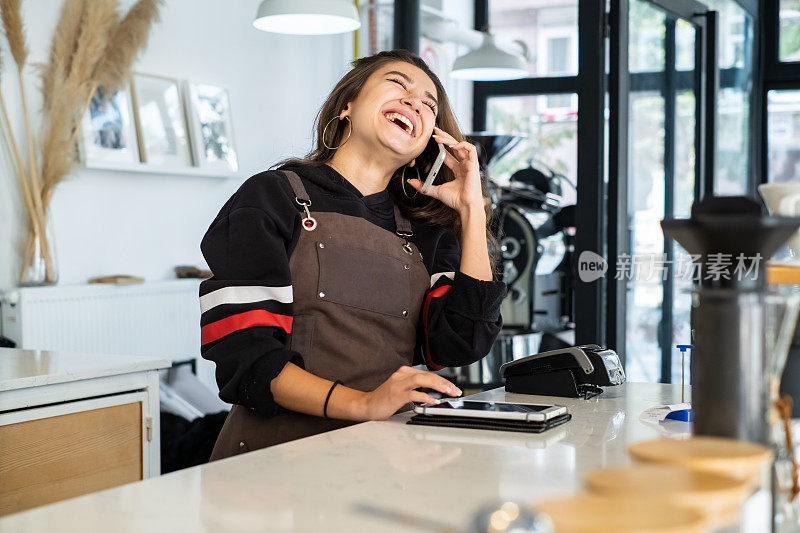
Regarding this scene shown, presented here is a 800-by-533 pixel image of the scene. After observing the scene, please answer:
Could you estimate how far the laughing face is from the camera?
203cm

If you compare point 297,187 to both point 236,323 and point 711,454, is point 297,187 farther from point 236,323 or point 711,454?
point 711,454

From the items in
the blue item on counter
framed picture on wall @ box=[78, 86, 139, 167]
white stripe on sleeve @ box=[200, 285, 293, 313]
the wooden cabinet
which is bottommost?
the wooden cabinet

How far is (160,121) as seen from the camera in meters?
4.44

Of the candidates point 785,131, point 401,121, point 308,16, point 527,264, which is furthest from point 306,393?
point 785,131

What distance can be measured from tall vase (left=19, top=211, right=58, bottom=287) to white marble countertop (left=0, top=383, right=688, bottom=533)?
8.99ft

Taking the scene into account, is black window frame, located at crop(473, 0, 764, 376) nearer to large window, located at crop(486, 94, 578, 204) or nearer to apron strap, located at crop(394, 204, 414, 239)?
apron strap, located at crop(394, 204, 414, 239)

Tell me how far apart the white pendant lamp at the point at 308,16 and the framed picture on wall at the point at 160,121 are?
1.00 meters

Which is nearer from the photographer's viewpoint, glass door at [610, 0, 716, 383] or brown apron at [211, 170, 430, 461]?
brown apron at [211, 170, 430, 461]

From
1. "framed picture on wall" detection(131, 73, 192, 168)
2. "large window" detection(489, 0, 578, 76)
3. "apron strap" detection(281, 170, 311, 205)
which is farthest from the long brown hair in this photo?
"large window" detection(489, 0, 578, 76)

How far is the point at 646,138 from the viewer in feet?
13.7

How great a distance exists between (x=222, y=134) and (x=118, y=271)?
0.92 metres

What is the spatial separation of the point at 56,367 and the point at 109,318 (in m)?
1.89

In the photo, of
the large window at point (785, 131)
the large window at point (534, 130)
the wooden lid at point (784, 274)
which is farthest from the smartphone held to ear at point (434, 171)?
the large window at point (785, 131)

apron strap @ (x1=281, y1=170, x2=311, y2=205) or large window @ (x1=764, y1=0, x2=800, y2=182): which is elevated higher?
large window @ (x1=764, y1=0, x2=800, y2=182)
